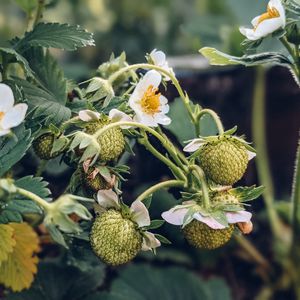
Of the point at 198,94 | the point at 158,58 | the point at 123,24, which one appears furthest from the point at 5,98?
the point at 123,24

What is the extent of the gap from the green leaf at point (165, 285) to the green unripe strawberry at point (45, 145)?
0.44 meters

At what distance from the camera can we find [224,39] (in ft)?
4.81

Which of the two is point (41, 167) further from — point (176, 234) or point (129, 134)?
point (176, 234)

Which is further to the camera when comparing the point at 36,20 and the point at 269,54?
the point at 36,20

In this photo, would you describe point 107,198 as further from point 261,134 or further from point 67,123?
point 261,134

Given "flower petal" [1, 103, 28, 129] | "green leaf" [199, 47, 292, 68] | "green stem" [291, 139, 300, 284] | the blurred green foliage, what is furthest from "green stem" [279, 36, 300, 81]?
the blurred green foliage

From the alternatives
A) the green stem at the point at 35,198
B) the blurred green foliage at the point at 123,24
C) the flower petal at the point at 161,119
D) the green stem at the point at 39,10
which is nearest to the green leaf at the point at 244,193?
the flower petal at the point at 161,119

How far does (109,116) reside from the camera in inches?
31.7

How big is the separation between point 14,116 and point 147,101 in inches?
6.7

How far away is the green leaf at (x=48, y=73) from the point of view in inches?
36.2

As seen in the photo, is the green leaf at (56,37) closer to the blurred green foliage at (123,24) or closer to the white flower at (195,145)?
the white flower at (195,145)

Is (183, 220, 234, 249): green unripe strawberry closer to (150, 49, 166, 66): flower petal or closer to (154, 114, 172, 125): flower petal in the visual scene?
(154, 114, 172, 125): flower petal

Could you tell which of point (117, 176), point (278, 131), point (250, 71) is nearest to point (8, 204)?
point (117, 176)

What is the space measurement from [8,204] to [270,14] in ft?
1.29
